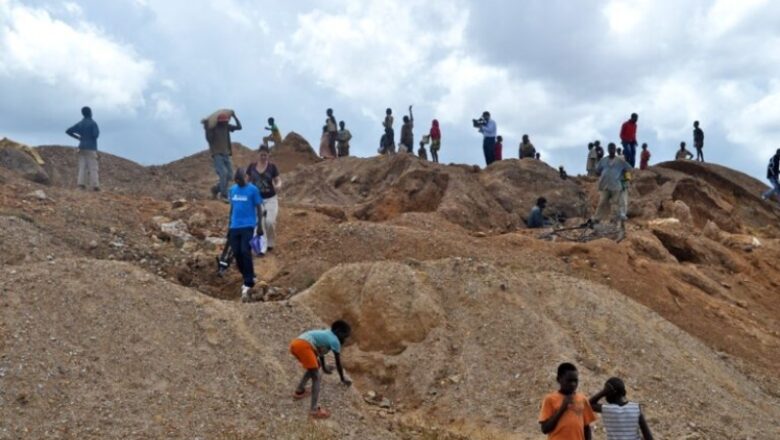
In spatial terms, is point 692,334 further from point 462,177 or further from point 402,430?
point 462,177

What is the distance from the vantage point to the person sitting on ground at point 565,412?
535cm

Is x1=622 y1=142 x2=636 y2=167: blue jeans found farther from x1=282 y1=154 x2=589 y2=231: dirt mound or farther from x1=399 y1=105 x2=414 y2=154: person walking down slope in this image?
x1=399 y1=105 x2=414 y2=154: person walking down slope

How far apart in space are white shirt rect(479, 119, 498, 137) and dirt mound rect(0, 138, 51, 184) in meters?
9.41

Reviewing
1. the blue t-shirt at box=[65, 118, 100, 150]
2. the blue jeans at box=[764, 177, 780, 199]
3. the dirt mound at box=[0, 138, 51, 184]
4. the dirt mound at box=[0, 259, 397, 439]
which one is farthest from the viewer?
the blue jeans at box=[764, 177, 780, 199]

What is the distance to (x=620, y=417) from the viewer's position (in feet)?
18.1

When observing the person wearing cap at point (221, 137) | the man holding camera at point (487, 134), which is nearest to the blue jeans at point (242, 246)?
the person wearing cap at point (221, 137)

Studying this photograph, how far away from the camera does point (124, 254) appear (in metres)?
10.8

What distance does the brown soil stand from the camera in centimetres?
672

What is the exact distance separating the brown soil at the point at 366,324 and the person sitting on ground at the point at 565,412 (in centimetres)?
212

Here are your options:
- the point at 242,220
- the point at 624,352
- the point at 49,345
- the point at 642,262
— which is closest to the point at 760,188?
the point at 642,262

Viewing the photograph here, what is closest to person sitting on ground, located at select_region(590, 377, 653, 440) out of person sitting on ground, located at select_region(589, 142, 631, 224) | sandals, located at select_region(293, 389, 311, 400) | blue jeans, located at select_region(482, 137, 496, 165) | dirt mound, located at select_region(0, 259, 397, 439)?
dirt mound, located at select_region(0, 259, 397, 439)

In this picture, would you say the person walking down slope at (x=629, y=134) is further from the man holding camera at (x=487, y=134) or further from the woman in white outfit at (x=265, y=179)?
the woman in white outfit at (x=265, y=179)

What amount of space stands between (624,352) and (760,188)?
17.0 metres

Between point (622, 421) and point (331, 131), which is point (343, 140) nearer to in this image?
point (331, 131)
